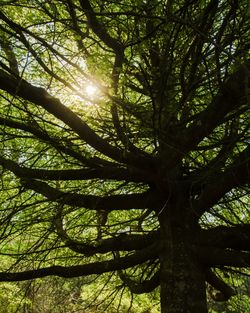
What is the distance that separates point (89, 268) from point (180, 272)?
863 millimetres

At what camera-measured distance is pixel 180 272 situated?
3.44 meters

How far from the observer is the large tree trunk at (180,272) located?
3299mm

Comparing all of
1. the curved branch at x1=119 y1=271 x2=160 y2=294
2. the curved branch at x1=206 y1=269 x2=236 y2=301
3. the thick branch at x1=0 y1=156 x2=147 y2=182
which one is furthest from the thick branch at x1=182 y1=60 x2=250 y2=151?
the curved branch at x1=119 y1=271 x2=160 y2=294

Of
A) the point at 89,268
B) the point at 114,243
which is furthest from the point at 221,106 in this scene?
the point at 89,268

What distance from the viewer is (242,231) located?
3.58 m

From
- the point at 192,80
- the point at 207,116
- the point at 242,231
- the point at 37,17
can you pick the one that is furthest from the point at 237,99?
the point at 37,17

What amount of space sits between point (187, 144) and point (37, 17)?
2.47 metres

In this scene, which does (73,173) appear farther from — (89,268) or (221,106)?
(221,106)

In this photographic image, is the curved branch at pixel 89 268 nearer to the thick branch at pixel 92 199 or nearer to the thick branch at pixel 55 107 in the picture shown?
the thick branch at pixel 92 199

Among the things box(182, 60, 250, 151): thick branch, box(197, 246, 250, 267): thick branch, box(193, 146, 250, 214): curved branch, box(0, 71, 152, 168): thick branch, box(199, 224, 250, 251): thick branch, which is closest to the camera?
box(182, 60, 250, 151): thick branch

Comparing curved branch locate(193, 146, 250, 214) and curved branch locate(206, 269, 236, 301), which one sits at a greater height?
curved branch locate(193, 146, 250, 214)

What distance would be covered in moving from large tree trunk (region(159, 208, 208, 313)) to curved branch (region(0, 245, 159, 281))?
171mm

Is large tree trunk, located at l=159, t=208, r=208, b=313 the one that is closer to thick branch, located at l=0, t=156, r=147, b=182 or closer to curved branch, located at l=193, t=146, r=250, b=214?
curved branch, located at l=193, t=146, r=250, b=214

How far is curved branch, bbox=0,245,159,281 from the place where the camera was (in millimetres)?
3328
